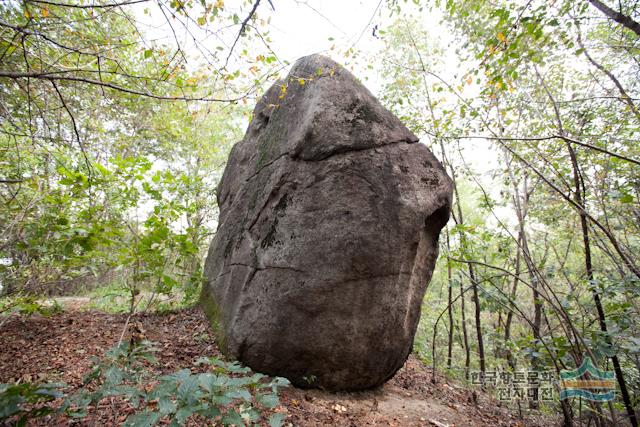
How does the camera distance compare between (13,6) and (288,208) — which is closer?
(288,208)

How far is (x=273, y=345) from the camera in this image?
3557 millimetres

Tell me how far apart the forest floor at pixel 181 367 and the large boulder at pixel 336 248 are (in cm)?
31

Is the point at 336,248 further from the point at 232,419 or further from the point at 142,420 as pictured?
the point at 142,420

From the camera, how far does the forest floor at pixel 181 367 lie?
10.2 feet

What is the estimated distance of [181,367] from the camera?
358cm

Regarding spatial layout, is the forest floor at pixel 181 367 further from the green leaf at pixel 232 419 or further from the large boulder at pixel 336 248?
the green leaf at pixel 232 419

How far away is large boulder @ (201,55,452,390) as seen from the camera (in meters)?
3.55

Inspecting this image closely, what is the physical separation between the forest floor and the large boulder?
0.31 meters

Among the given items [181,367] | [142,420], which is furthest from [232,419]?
[181,367]

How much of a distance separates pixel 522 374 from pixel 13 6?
9.36 m

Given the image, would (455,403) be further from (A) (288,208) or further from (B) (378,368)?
(A) (288,208)

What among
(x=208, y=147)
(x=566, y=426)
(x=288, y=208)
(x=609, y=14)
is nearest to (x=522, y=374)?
(x=566, y=426)

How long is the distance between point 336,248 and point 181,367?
7.48 feet

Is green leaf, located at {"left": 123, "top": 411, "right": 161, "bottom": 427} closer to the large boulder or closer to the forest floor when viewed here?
the forest floor
